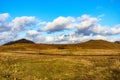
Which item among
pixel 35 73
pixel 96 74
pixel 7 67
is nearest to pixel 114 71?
pixel 96 74

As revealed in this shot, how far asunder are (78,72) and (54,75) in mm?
3600

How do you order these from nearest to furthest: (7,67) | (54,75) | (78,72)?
(54,75) < (78,72) < (7,67)

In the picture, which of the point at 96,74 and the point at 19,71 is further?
the point at 19,71

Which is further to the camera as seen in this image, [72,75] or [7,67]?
[7,67]

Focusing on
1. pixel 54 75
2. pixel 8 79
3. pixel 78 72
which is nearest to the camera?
pixel 8 79

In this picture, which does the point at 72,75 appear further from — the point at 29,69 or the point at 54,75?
the point at 29,69

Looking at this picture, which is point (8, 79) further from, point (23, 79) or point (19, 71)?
point (19, 71)

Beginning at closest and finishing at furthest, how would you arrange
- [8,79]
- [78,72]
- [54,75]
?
[8,79], [54,75], [78,72]

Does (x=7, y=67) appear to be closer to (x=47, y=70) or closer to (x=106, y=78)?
(x=47, y=70)

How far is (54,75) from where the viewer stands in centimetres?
2992

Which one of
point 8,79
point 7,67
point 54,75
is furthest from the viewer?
point 7,67

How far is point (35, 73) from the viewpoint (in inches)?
1223

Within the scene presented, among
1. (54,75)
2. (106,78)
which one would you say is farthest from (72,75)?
(106,78)

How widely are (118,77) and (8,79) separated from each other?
11844 mm
